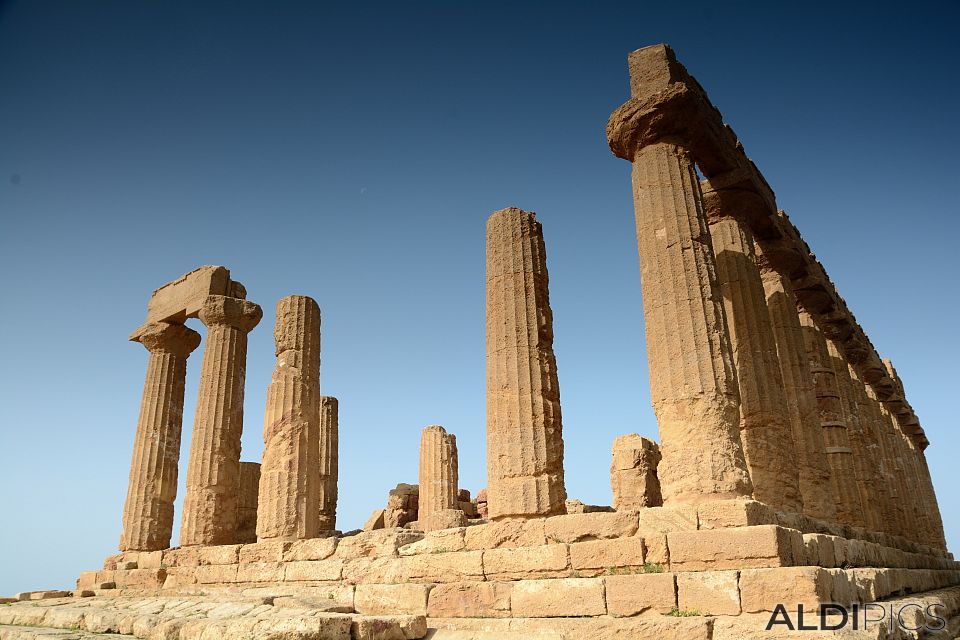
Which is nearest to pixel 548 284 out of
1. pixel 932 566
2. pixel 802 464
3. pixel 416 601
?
pixel 416 601

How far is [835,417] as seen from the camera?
63.0ft

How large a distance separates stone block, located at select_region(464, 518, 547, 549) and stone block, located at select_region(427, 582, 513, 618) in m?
0.77

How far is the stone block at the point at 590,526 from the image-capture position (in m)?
9.80

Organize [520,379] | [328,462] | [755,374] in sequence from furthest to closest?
1. [328,462]
2. [755,374]
3. [520,379]

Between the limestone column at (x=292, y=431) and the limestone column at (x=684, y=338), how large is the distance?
8470 millimetres

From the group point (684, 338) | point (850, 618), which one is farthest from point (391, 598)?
point (850, 618)

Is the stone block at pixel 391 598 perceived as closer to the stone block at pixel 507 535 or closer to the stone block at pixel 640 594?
the stone block at pixel 507 535

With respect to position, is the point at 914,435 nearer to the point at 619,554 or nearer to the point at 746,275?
the point at 746,275

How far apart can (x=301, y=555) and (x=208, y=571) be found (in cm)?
269

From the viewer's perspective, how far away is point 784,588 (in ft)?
25.2

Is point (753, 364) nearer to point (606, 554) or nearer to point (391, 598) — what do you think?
point (606, 554)

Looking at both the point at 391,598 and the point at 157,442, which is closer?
the point at 391,598

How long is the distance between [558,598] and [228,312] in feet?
41.5

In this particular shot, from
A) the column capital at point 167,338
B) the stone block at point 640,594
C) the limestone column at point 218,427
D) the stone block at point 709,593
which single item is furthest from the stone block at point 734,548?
the column capital at point 167,338
